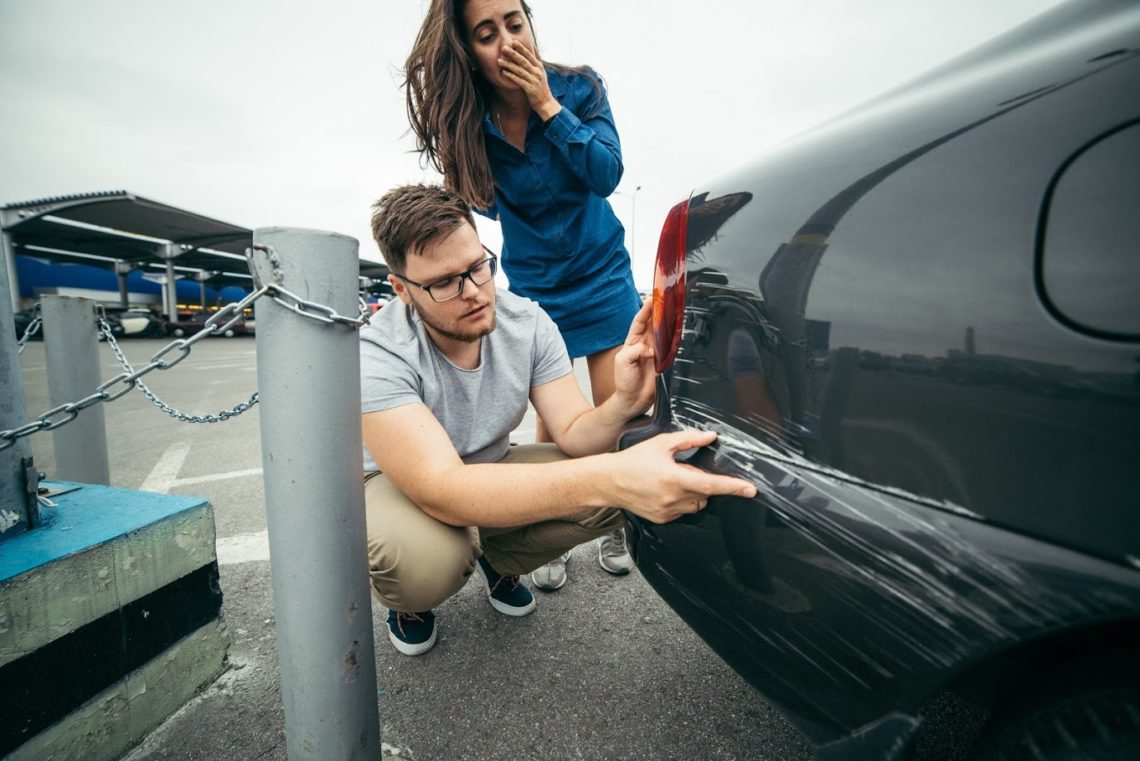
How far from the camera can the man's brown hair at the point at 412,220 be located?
1.42m

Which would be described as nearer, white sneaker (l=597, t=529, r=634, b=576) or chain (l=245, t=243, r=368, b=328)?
chain (l=245, t=243, r=368, b=328)

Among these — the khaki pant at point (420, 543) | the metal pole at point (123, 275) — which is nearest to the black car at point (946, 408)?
the khaki pant at point (420, 543)

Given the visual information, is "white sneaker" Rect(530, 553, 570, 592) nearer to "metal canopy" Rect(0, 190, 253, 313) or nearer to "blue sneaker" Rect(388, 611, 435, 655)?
"blue sneaker" Rect(388, 611, 435, 655)

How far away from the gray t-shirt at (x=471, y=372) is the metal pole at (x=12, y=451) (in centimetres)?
68

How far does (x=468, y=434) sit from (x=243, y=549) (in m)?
1.24

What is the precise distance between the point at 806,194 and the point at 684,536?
579 millimetres

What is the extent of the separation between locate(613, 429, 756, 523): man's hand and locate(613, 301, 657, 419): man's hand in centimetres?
34

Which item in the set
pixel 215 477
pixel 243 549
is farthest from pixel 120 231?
pixel 243 549

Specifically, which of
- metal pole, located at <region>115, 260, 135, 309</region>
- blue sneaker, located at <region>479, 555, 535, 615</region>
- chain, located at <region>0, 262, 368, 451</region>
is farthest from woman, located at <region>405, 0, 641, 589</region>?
metal pole, located at <region>115, 260, 135, 309</region>

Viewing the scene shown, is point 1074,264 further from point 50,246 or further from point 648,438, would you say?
point 50,246

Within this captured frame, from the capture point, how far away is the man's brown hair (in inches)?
56.1

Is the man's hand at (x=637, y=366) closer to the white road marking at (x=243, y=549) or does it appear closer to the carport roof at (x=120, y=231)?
the white road marking at (x=243, y=549)

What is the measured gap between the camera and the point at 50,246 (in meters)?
21.1

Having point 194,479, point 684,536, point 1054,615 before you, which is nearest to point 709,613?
point 684,536
